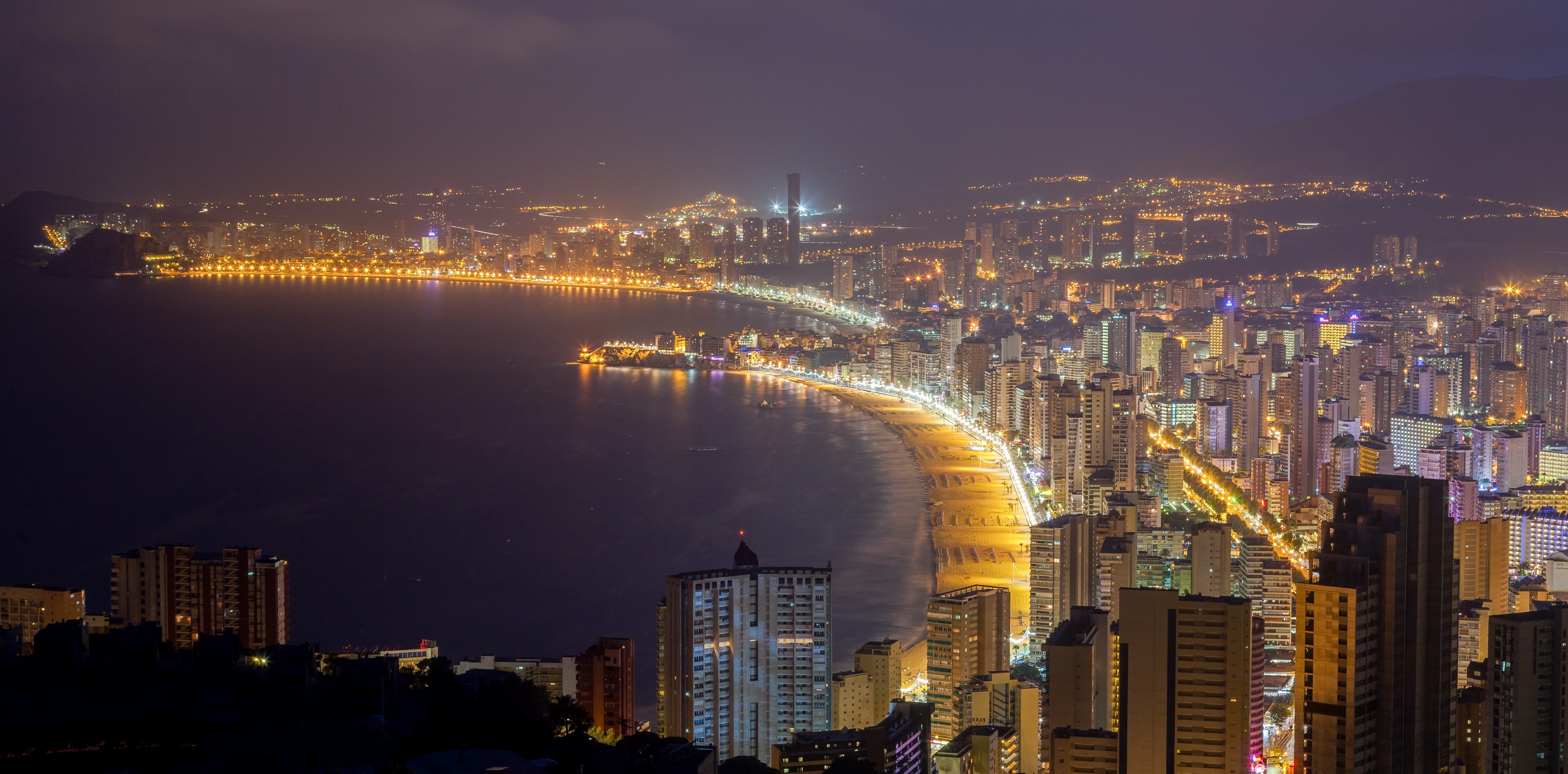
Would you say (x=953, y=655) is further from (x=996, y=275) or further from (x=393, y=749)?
(x=996, y=275)

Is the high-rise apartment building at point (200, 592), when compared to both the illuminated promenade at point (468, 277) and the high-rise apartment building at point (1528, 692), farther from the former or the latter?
the illuminated promenade at point (468, 277)

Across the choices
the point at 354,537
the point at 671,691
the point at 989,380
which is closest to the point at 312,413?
the point at 354,537

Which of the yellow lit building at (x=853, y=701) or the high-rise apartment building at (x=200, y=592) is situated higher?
the high-rise apartment building at (x=200, y=592)

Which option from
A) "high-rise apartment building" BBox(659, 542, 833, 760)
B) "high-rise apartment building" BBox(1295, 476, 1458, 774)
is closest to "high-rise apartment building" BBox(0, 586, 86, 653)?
"high-rise apartment building" BBox(659, 542, 833, 760)

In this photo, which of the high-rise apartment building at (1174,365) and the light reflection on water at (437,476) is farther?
the high-rise apartment building at (1174,365)

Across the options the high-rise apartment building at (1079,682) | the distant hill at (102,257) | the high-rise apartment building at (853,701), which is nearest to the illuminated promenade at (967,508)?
the high-rise apartment building at (853,701)

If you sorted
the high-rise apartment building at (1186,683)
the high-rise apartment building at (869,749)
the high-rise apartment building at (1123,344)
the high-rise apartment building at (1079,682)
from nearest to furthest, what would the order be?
1. the high-rise apartment building at (1186,683)
2. the high-rise apartment building at (869,749)
3. the high-rise apartment building at (1079,682)
4. the high-rise apartment building at (1123,344)
